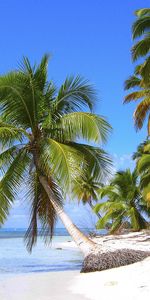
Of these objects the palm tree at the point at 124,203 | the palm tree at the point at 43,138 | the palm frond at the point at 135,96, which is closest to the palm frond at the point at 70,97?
the palm tree at the point at 43,138

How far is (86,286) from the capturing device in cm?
1152

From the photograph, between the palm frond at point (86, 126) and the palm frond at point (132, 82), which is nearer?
the palm frond at point (86, 126)

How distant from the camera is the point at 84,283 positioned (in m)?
12.1

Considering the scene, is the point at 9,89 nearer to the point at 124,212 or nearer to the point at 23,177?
the point at 23,177

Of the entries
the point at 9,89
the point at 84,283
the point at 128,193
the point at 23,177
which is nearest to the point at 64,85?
the point at 9,89

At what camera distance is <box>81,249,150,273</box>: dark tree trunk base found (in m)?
14.2

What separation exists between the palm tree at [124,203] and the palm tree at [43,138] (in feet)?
63.0

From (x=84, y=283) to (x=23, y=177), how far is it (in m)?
4.42

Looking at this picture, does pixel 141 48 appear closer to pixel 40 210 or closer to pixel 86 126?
pixel 86 126

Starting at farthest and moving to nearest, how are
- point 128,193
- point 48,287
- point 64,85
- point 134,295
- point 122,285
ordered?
point 128,193 < point 64,85 < point 48,287 < point 122,285 < point 134,295

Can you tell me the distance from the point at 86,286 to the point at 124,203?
24.3m

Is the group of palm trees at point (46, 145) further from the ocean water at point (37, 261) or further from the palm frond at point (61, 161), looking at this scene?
the ocean water at point (37, 261)

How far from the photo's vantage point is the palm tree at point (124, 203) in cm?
3500

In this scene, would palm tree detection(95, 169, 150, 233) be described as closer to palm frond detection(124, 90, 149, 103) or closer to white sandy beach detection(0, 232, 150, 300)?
palm frond detection(124, 90, 149, 103)
